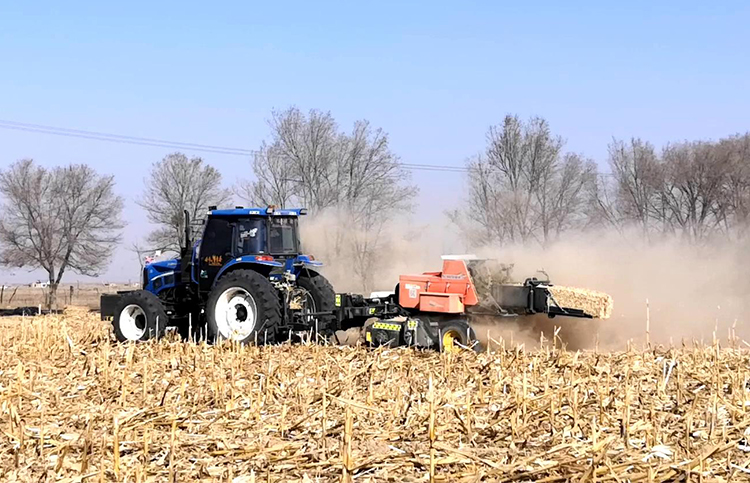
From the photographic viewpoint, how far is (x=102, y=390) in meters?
10.2

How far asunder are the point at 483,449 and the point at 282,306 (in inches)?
362

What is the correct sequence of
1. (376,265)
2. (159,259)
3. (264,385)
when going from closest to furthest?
(264,385), (159,259), (376,265)

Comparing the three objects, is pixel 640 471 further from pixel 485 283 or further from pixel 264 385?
pixel 485 283

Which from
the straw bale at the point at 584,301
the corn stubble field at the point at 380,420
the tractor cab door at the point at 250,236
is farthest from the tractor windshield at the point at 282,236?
the straw bale at the point at 584,301

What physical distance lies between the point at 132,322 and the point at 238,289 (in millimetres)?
3017

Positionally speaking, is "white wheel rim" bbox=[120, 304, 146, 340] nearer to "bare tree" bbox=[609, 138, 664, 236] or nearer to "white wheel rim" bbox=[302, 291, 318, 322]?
"white wheel rim" bbox=[302, 291, 318, 322]

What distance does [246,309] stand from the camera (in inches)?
619

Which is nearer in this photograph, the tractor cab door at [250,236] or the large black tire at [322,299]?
the large black tire at [322,299]

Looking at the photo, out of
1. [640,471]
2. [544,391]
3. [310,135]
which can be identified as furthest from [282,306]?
[310,135]

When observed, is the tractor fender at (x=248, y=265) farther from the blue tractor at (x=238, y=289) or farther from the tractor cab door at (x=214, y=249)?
the tractor cab door at (x=214, y=249)

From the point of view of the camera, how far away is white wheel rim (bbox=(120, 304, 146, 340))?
56.7ft

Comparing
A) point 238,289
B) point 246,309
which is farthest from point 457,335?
point 238,289

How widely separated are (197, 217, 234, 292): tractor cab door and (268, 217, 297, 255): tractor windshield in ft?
2.46

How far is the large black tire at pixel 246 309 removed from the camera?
15.1 m
